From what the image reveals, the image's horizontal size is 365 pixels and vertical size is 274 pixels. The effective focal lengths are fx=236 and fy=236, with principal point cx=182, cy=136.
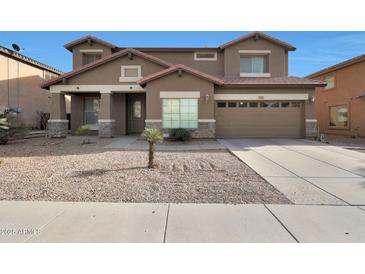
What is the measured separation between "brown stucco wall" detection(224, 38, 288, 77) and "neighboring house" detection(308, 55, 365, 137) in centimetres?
480

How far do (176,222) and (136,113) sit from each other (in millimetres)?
15626

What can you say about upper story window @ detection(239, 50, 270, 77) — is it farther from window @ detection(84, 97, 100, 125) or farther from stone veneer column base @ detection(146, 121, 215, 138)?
window @ detection(84, 97, 100, 125)

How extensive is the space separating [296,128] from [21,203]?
1543 cm

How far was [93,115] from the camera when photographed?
61.4 feet

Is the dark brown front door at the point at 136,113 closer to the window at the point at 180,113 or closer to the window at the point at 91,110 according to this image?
the window at the point at 91,110

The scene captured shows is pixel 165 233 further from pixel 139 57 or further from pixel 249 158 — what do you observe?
pixel 139 57

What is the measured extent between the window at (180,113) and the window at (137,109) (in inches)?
179

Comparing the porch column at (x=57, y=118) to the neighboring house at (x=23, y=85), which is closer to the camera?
the porch column at (x=57, y=118)

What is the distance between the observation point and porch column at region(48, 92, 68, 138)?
16156 mm

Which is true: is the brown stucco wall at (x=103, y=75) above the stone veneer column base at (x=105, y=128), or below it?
above

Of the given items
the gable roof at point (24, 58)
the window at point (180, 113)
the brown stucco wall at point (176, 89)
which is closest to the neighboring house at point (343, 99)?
the brown stucco wall at point (176, 89)

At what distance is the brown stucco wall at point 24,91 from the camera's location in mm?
17875

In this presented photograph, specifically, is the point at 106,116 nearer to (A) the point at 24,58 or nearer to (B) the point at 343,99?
(A) the point at 24,58

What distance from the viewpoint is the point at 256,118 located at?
50.7 ft
